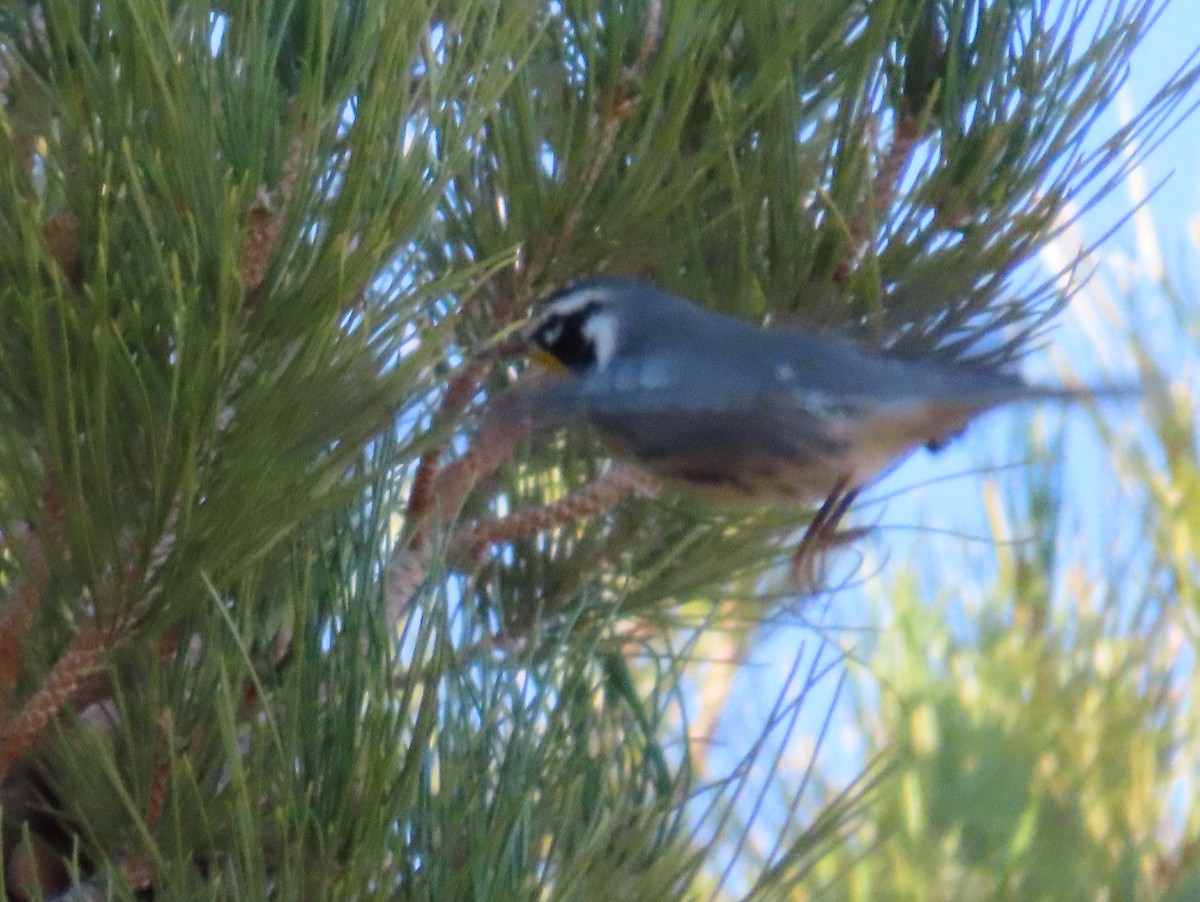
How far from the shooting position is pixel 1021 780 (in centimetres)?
106

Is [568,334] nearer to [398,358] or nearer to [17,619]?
[398,358]

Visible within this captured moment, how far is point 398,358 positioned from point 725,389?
15cm

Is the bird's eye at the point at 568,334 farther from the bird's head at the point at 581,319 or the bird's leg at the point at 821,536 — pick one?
the bird's leg at the point at 821,536

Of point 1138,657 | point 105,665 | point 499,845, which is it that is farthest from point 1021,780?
point 105,665

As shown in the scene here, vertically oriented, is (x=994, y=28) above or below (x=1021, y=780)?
above

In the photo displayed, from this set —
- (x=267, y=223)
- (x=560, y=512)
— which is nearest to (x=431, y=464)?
(x=560, y=512)

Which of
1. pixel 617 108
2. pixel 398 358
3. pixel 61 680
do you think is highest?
pixel 617 108

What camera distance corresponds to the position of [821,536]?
31.4 inches

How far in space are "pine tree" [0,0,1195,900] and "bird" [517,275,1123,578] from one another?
0.9 inches

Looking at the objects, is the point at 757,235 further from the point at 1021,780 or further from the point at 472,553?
the point at 1021,780

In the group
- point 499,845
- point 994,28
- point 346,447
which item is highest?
point 994,28

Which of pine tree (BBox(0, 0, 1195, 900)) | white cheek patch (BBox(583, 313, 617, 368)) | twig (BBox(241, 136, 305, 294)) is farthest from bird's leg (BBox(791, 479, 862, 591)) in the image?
twig (BBox(241, 136, 305, 294))

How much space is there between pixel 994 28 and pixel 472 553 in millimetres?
303

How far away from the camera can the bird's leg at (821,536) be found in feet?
2.49
